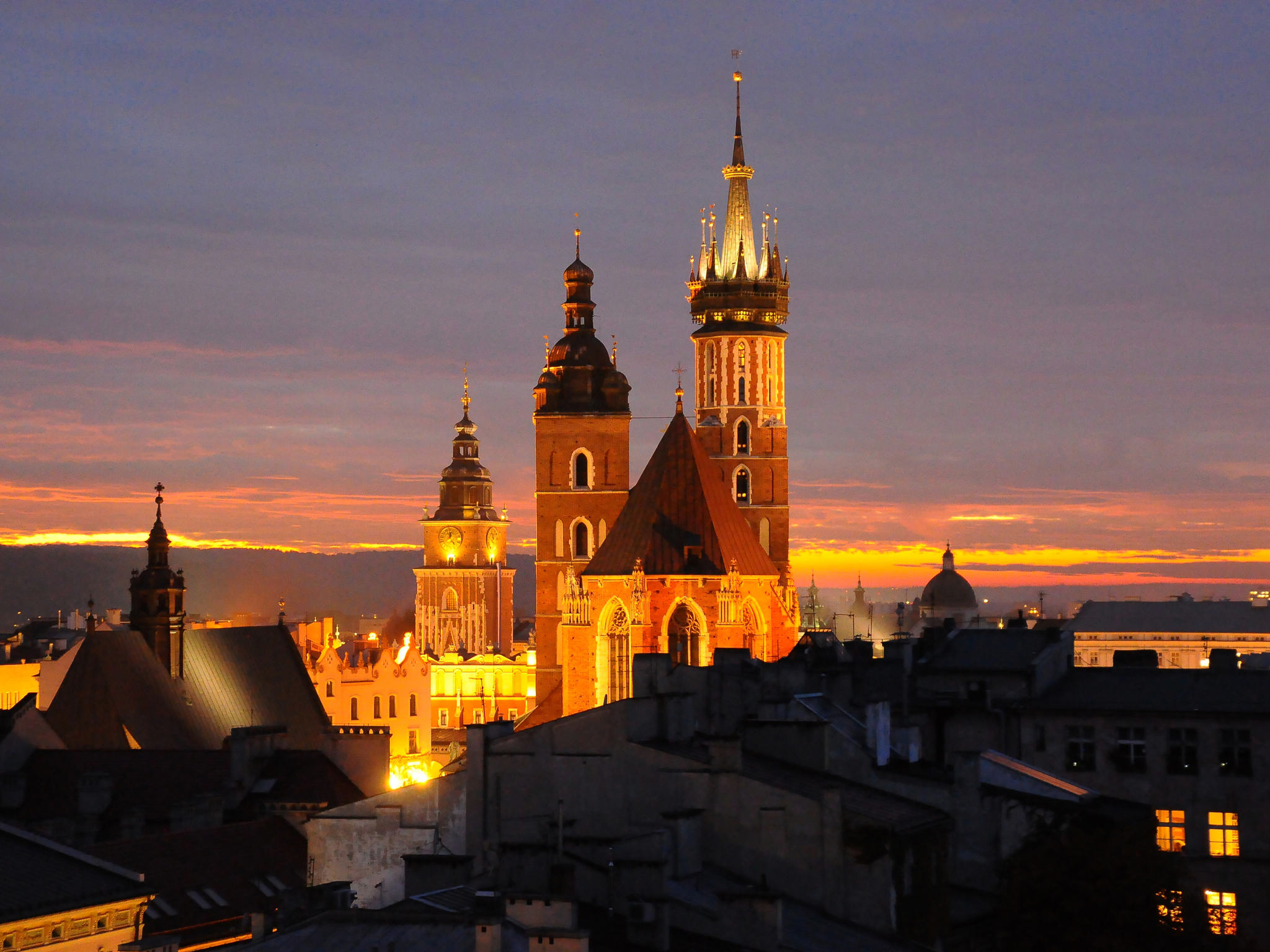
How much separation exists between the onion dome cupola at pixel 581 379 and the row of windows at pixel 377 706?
2272cm

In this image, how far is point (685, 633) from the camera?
319 feet

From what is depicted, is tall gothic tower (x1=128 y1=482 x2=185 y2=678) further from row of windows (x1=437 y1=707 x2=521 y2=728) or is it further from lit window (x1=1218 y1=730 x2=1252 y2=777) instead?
row of windows (x1=437 y1=707 x2=521 y2=728)

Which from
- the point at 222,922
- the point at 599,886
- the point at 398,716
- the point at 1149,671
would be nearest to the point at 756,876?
the point at 599,886

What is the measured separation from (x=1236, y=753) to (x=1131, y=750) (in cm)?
281

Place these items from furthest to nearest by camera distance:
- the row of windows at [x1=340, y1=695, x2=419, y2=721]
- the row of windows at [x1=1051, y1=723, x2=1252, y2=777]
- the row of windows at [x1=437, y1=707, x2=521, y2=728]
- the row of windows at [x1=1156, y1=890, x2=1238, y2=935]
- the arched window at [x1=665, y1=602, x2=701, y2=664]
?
the row of windows at [x1=437, y1=707, x2=521, y2=728]
the row of windows at [x1=340, y1=695, x2=419, y2=721]
the arched window at [x1=665, y1=602, x2=701, y2=664]
the row of windows at [x1=1051, y1=723, x2=1252, y2=777]
the row of windows at [x1=1156, y1=890, x2=1238, y2=935]

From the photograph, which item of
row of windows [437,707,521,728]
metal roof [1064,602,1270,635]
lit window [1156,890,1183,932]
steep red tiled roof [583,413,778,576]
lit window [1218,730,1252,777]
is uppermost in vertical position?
steep red tiled roof [583,413,778,576]

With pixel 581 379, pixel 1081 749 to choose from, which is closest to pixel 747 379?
pixel 581 379

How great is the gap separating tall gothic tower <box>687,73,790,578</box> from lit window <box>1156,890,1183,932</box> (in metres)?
72.7

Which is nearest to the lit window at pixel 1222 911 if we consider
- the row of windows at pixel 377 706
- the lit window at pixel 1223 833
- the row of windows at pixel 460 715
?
the lit window at pixel 1223 833

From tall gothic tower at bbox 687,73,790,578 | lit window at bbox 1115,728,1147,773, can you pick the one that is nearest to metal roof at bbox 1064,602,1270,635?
tall gothic tower at bbox 687,73,790,578

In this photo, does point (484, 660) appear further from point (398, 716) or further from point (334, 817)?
point (334, 817)

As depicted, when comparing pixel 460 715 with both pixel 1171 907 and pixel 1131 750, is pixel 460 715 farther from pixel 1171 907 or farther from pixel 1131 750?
pixel 1171 907

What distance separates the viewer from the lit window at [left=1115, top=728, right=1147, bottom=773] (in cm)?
6056

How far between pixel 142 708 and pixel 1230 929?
47248mm
